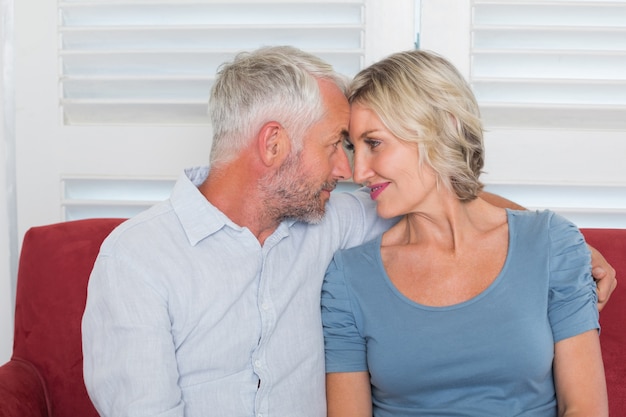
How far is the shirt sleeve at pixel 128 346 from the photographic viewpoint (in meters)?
1.32

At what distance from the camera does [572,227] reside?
1557mm

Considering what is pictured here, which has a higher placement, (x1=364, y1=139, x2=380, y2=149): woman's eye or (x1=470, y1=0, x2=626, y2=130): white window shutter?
(x1=470, y1=0, x2=626, y2=130): white window shutter

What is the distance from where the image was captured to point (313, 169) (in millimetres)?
1530

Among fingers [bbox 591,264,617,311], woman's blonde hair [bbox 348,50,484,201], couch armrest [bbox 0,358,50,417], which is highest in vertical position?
woman's blonde hair [bbox 348,50,484,201]

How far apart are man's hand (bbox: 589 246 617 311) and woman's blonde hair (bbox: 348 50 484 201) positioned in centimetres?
28

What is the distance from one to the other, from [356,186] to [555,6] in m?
0.63


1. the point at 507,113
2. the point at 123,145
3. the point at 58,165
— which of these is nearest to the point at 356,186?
the point at 507,113

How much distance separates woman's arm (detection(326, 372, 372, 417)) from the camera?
1552 mm

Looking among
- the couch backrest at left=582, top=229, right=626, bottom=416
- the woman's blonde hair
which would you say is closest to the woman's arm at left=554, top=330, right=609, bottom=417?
the couch backrest at left=582, top=229, right=626, bottom=416

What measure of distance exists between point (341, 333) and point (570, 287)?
1.42ft

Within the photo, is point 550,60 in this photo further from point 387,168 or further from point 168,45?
→ point 168,45

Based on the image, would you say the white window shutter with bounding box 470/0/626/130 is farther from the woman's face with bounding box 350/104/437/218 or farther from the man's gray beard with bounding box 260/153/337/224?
the man's gray beard with bounding box 260/153/337/224

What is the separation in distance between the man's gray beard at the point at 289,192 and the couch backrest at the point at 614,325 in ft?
2.06

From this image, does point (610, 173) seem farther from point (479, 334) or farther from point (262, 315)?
point (262, 315)
